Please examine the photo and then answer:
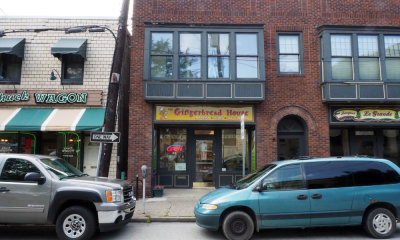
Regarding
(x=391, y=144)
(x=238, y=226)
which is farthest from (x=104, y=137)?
(x=391, y=144)

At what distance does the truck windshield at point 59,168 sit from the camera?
20.4 feet

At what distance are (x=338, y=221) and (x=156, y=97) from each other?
7.27 m

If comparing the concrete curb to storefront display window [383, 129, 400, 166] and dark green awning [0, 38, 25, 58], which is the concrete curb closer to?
dark green awning [0, 38, 25, 58]

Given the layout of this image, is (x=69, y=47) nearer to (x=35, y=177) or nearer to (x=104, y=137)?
(x=104, y=137)

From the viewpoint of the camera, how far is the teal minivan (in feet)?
19.3

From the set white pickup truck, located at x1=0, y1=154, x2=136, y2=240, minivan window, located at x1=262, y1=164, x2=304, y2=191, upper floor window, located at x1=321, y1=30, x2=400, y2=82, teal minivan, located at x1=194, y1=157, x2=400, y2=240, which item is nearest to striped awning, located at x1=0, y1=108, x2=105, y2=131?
white pickup truck, located at x1=0, y1=154, x2=136, y2=240

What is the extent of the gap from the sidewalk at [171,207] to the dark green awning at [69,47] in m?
6.42

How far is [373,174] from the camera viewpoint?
624cm

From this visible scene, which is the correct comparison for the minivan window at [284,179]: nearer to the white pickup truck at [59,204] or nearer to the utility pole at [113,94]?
the white pickup truck at [59,204]

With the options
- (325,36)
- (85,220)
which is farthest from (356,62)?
(85,220)

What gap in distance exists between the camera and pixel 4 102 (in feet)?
37.0

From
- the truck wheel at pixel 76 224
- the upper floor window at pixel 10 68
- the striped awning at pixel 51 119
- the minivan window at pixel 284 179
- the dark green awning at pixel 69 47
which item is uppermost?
the dark green awning at pixel 69 47

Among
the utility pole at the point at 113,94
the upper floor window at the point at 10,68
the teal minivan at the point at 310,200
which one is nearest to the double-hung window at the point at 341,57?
the teal minivan at the point at 310,200

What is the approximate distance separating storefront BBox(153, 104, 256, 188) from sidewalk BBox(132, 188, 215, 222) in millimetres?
568
